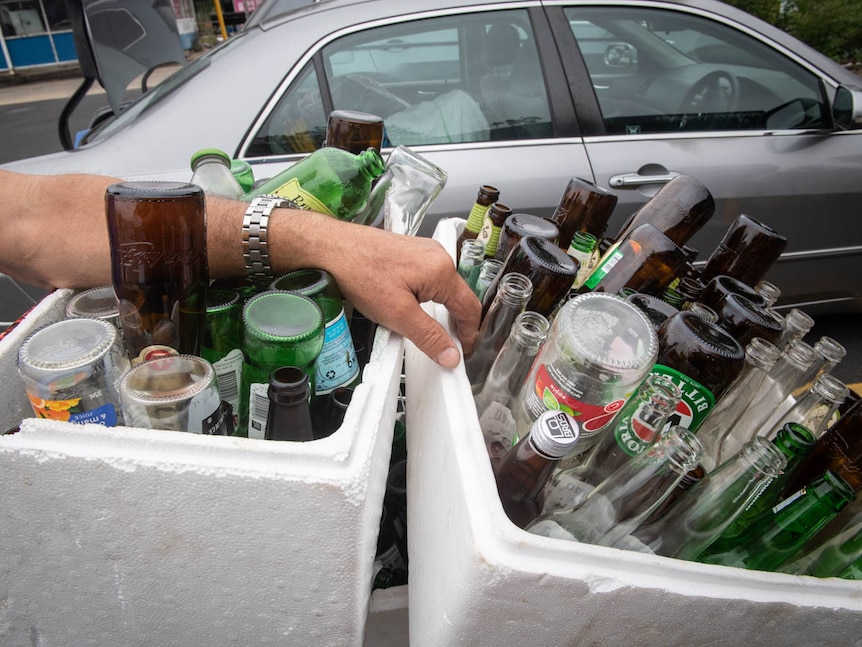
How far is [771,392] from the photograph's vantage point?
1049 mm

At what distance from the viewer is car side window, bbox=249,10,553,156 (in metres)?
2.36

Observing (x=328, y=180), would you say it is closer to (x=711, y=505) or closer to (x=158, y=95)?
(x=711, y=505)

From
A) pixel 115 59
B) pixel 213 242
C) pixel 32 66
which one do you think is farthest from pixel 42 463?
pixel 32 66

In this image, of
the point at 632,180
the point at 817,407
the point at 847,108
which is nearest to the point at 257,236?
the point at 817,407

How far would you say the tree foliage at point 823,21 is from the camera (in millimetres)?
9242

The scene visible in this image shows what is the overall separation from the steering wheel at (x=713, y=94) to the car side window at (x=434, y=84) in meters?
0.90

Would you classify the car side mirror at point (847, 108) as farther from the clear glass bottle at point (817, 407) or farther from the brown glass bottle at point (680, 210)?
the clear glass bottle at point (817, 407)

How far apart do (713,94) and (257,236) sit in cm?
289

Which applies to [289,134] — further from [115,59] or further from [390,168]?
[390,168]

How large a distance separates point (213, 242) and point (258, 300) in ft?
0.82

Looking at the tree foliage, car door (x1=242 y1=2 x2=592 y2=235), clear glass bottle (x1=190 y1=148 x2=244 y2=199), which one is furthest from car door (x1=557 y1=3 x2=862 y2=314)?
the tree foliage

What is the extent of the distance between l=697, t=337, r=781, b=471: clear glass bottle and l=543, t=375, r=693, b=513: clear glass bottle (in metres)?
0.19

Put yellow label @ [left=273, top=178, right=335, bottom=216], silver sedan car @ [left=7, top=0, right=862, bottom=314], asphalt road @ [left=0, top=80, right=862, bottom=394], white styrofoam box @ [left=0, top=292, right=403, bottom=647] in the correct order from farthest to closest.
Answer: asphalt road @ [left=0, top=80, right=862, bottom=394]
silver sedan car @ [left=7, top=0, right=862, bottom=314]
yellow label @ [left=273, top=178, right=335, bottom=216]
white styrofoam box @ [left=0, top=292, right=403, bottom=647]

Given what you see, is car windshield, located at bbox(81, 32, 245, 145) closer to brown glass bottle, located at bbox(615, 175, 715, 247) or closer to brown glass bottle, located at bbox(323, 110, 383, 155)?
brown glass bottle, located at bbox(323, 110, 383, 155)
